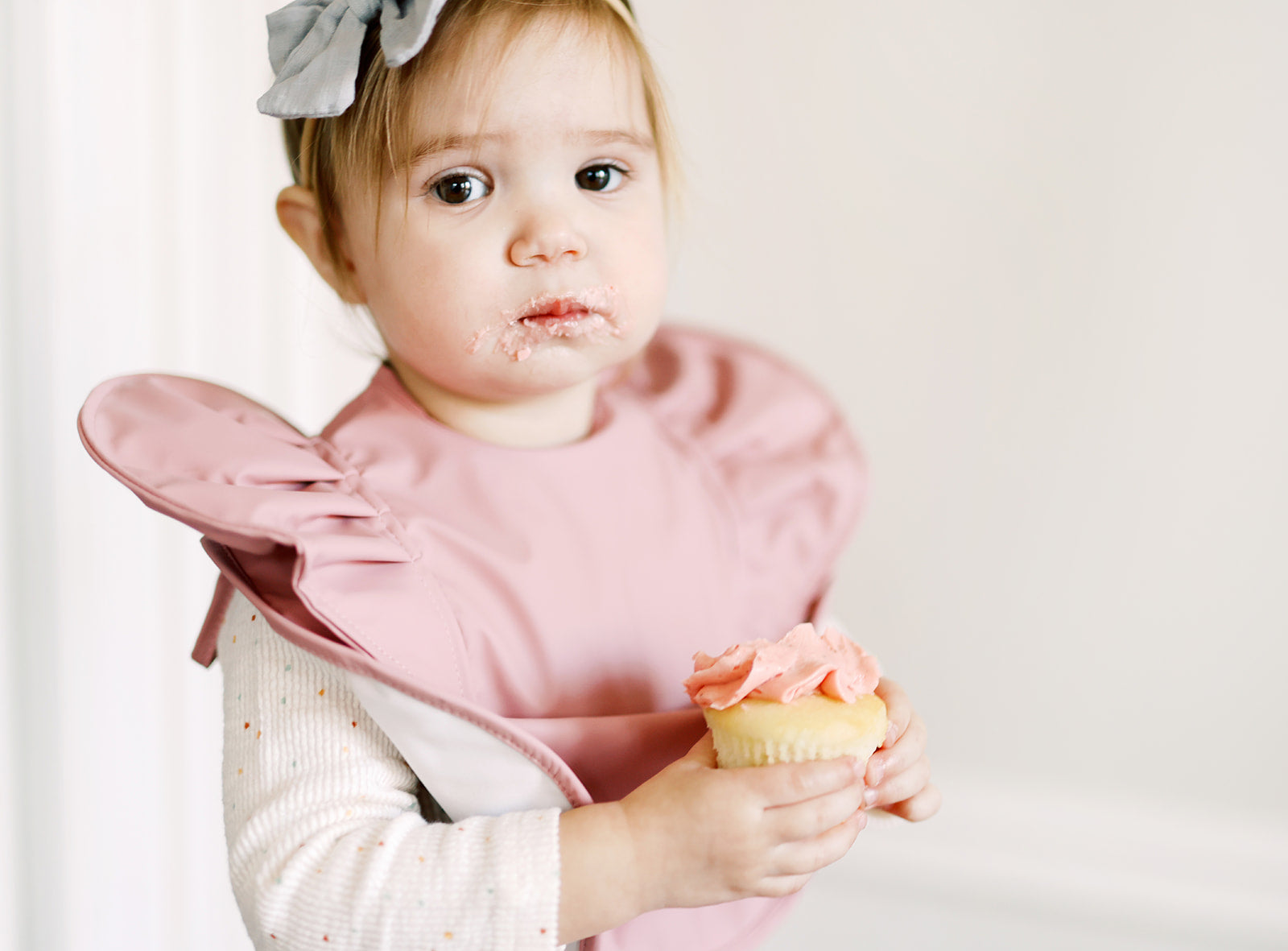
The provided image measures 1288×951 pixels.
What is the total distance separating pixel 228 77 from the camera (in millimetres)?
1013

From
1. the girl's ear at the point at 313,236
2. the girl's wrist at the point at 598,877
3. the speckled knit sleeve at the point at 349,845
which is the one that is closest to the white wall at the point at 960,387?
the girl's ear at the point at 313,236

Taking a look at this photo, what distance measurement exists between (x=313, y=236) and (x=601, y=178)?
0.63 feet

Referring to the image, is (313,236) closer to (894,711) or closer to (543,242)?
(543,242)

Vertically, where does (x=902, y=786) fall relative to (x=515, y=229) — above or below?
below

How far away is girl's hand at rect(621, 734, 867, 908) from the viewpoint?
586mm

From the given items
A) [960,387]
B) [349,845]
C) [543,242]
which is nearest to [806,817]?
[349,845]

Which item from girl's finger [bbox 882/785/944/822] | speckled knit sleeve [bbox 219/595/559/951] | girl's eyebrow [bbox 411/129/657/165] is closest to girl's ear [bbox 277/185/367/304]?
girl's eyebrow [bbox 411/129/657/165]

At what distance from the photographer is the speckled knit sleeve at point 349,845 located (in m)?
0.57

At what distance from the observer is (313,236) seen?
0.75 metres

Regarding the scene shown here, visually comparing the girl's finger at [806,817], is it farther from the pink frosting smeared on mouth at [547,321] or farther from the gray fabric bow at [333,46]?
the gray fabric bow at [333,46]

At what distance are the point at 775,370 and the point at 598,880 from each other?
0.50 meters

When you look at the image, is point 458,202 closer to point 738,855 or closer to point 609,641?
point 609,641

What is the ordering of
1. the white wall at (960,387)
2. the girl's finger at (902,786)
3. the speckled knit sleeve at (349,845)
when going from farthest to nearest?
the white wall at (960,387) < the girl's finger at (902,786) < the speckled knit sleeve at (349,845)

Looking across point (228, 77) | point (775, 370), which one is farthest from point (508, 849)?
point (228, 77)
